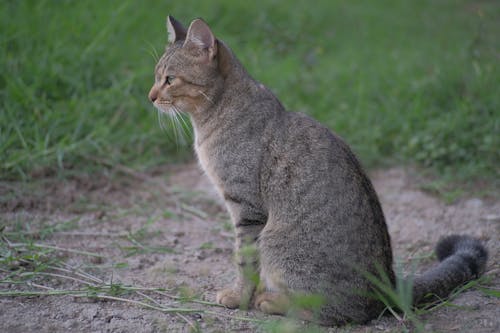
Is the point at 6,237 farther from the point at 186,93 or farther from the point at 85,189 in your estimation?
the point at 186,93

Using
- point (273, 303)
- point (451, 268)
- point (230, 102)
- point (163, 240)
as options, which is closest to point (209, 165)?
point (230, 102)

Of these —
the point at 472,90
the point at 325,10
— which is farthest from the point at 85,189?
the point at 325,10

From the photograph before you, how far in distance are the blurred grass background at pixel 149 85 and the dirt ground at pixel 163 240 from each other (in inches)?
11.4

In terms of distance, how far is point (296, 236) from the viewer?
3.11 metres

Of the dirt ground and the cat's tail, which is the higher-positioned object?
the cat's tail

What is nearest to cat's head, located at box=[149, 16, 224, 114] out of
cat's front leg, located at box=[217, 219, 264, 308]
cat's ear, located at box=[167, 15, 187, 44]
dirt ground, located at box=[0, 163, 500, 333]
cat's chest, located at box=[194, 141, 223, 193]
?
cat's ear, located at box=[167, 15, 187, 44]

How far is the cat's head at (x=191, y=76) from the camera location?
136 inches

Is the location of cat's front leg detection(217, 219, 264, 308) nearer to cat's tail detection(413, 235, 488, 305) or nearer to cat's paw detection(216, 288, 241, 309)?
cat's paw detection(216, 288, 241, 309)

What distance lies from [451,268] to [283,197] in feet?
3.73

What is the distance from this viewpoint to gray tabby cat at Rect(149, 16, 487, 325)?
3039 millimetres

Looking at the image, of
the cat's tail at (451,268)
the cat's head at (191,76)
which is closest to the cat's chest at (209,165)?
the cat's head at (191,76)

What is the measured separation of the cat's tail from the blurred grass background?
1681 millimetres

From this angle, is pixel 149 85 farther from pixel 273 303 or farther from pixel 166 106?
pixel 273 303

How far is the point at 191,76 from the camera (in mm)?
3471
